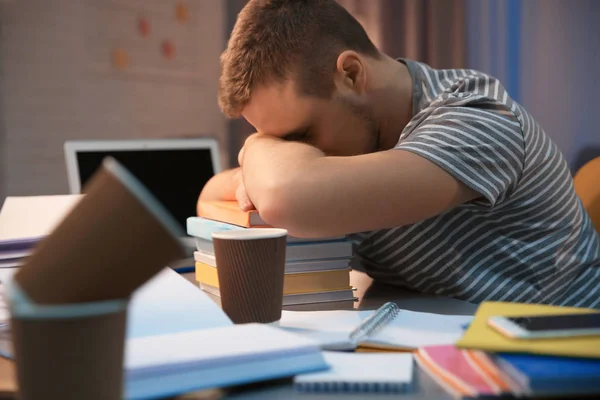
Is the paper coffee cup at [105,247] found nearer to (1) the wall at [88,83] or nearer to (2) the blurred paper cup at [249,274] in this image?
(2) the blurred paper cup at [249,274]

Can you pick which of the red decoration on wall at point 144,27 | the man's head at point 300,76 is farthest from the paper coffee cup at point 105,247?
the red decoration on wall at point 144,27

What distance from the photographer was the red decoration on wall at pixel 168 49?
3244mm

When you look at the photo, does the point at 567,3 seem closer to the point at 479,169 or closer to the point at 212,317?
the point at 479,169

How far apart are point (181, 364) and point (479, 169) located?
565mm

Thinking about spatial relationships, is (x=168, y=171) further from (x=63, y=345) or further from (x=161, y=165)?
(x=63, y=345)

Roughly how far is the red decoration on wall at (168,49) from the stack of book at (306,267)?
2412 mm

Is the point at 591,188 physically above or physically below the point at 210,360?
below

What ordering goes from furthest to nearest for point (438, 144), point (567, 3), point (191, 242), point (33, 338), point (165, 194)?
point (567, 3), point (165, 194), point (191, 242), point (438, 144), point (33, 338)

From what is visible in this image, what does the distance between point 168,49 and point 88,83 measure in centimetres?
49

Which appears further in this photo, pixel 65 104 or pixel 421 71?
pixel 65 104

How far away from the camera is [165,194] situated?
176 cm

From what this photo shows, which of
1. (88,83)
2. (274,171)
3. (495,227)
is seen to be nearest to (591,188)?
(495,227)

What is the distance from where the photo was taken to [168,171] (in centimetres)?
180

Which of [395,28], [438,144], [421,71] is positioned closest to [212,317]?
[438,144]
